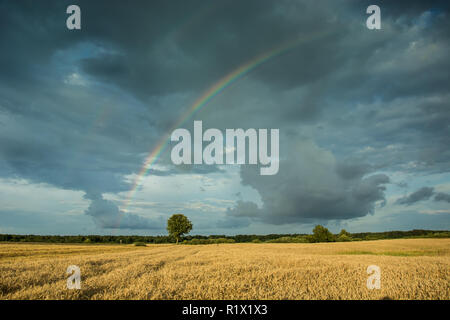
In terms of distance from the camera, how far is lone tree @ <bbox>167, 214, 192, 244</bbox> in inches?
4099

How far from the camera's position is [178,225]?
10475cm

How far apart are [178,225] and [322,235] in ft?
179

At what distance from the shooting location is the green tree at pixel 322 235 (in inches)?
3385

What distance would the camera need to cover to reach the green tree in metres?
86.0

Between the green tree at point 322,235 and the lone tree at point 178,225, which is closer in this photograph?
the green tree at point 322,235

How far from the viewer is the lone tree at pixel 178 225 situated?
342 ft

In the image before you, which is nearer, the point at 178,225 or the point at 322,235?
the point at 322,235

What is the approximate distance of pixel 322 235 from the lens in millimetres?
86250

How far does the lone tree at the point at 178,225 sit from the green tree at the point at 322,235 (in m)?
49.8

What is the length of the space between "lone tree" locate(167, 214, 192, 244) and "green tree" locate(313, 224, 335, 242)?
49.8 meters

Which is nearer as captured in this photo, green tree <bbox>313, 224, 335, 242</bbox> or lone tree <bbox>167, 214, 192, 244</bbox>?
green tree <bbox>313, 224, 335, 242</bbox>
